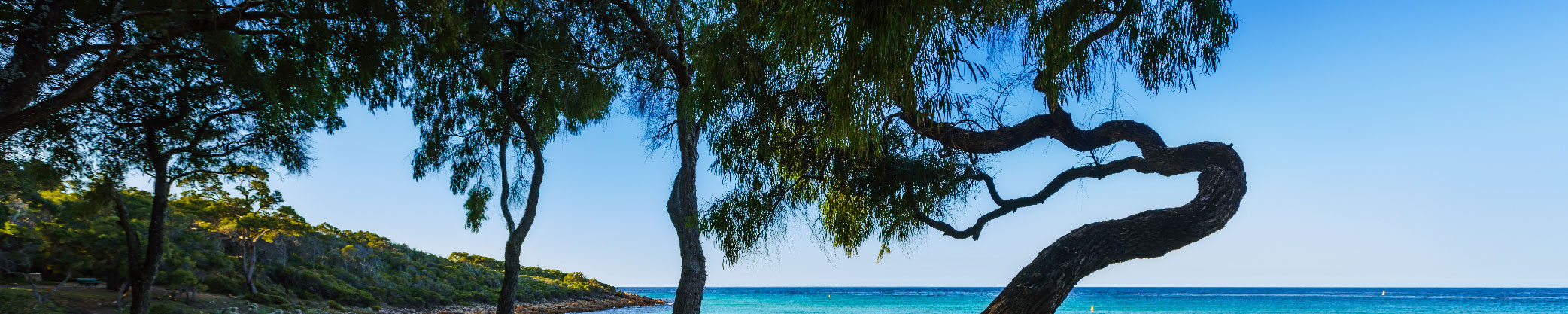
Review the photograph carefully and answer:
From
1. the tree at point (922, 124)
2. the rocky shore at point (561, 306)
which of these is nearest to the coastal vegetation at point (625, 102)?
the tree at point (922, 124)

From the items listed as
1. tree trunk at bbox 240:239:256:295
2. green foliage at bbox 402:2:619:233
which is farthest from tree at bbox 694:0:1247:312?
tree trunk at bbox 240:239:256:295

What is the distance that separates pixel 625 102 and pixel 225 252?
1569 centimetres

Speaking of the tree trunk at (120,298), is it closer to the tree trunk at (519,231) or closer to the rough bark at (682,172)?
the tree trunk at (519,231)

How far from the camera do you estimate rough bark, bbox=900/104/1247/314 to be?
3492mm

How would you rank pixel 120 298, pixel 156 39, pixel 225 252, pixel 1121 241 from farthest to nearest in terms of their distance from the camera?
pixel 225 252 → pixel 120 298 → pixel 156 39 → pixel 1121 241

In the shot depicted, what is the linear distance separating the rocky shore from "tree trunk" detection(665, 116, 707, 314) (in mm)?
16440

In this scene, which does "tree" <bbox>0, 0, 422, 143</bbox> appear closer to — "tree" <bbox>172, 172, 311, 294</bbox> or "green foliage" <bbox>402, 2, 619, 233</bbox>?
"green foliage" <bbox>402, 2, 619, 233</bbox>

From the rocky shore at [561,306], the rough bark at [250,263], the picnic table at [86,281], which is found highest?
the rough bark at [250,263]

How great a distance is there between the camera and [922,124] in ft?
13.3

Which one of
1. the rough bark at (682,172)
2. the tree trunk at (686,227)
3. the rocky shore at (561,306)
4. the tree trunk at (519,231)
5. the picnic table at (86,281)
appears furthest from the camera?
the rocky shore at (561,306)

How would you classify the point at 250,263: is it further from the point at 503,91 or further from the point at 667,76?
the point at 667,76

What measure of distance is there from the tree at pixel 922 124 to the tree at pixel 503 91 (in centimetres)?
322

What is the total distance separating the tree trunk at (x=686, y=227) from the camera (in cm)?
667

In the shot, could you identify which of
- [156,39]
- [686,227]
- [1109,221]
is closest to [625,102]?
[686,227]
